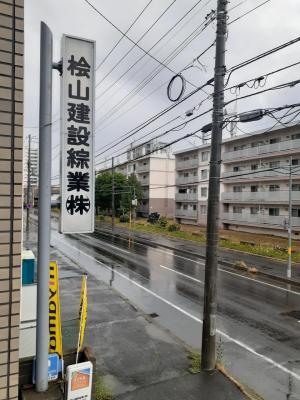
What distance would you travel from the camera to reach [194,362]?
7594mm

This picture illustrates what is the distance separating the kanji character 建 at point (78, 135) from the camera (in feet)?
16.1

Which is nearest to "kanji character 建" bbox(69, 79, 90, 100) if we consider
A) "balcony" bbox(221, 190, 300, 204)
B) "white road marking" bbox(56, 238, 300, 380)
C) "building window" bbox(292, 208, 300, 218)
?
"white road marking" bbox(56, 238, 300, 380)

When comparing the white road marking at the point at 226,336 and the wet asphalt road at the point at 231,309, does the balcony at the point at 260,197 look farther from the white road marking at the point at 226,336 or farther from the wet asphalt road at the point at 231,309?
the white road marking at the point at 226,336

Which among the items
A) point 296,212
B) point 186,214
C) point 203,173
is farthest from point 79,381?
point 186,214

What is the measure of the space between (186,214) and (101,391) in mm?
41395

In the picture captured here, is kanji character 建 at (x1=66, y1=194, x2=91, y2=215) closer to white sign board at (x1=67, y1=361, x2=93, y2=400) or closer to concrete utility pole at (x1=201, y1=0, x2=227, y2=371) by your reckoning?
white sign board at (x1=67, y1=361, x2=93, y2=400)

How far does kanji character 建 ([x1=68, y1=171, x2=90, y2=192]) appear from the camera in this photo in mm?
4898

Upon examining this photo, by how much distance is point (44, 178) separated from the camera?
15.1 ft

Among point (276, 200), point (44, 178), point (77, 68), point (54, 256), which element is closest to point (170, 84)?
point (77, 68)

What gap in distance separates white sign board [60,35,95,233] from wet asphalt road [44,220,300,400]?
526 centimetres

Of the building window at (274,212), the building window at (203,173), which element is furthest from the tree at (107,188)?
the building window at (274,212)

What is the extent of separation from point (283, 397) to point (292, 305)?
7.43 metres

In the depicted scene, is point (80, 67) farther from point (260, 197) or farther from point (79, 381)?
point (260, 197)

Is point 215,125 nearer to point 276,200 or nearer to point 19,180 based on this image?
point 19,180
